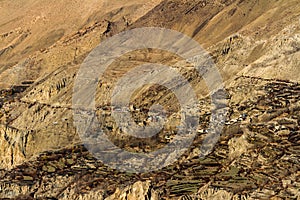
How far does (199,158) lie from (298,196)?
242 inches

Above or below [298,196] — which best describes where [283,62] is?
above

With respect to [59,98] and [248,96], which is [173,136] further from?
[59,98]

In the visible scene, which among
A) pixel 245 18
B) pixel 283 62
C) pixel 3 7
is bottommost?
pixel 283 62

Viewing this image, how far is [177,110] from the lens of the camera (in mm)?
38562

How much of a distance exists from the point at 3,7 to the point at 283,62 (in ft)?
297

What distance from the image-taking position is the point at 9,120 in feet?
188

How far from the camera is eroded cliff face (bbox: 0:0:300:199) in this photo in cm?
2114

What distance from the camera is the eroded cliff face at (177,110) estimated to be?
69.4 ft

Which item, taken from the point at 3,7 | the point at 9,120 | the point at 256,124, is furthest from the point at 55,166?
the point at 3,7

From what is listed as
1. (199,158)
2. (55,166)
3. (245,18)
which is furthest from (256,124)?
(245,18)

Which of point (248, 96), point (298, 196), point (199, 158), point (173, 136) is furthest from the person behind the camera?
point (248, 96)

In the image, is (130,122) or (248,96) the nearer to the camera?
(248,96)

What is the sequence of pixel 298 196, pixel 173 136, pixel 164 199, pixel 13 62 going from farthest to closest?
1. pixel 13 62
2. pixel 173 136
3. pixel 164 199
4. pixel 298 196

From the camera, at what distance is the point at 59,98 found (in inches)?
2317
